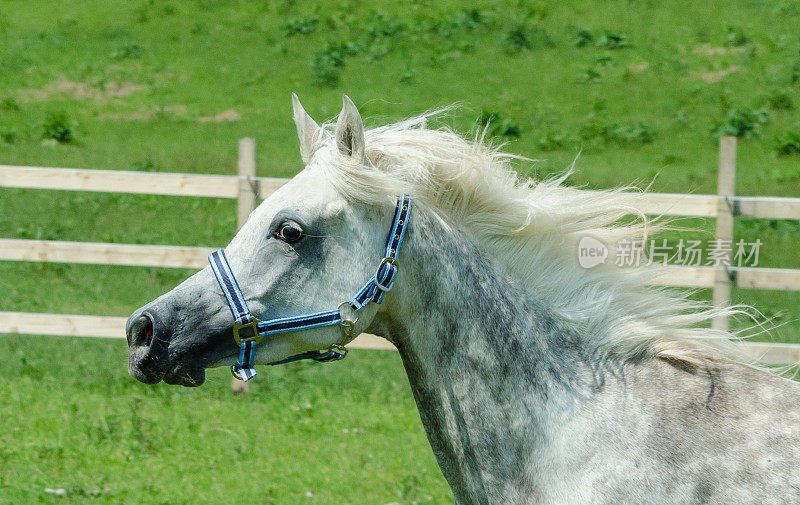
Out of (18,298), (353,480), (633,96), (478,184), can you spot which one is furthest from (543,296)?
(633,96)

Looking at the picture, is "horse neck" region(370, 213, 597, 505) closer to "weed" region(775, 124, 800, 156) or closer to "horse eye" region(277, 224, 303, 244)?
"horse eye" region(277, 224, 303, 244)

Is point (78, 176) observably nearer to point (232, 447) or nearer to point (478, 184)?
point (232, 447)

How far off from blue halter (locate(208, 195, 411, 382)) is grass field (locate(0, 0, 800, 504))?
245cm

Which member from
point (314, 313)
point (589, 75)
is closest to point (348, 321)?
point (314, 313)

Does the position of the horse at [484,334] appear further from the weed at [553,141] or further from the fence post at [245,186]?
the weed at [553,141]

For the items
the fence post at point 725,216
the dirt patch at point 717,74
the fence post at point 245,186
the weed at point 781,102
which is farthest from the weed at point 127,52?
the fence post at point 725,216

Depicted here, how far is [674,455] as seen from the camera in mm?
2428

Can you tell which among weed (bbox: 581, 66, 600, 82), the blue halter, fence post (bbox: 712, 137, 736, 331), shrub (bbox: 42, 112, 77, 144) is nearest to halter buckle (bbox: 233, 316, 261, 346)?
the blue halter

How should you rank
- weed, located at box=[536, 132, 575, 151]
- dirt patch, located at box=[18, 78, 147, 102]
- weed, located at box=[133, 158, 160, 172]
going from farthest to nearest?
1. dirt patch, located at box=[18, 78, 147, 102]
2. weed, located at box=[536, 132, 575, 151]
3. weed, located at box=[133, 158, 160, 172]

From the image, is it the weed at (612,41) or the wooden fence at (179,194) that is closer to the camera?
the wooden fence at (179,194)

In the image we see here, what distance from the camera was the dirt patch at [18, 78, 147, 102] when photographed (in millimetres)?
15391

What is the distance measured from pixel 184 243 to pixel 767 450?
27.3 feet

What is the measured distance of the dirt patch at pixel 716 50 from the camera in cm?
1590

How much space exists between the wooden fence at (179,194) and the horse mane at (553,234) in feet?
10.6
